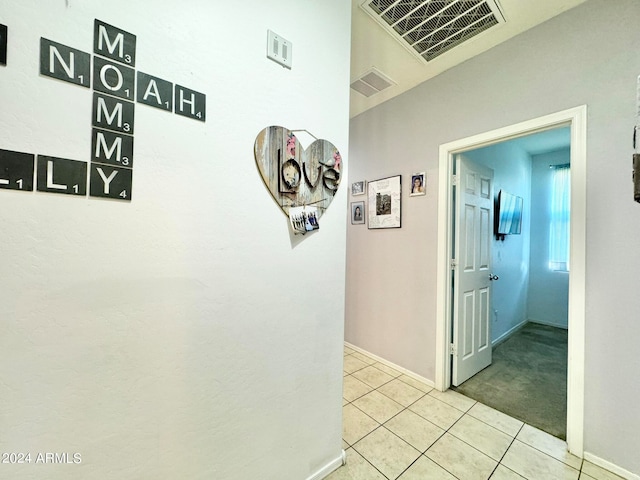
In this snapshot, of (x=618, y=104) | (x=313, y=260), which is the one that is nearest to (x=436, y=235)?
(x=618, y=104)

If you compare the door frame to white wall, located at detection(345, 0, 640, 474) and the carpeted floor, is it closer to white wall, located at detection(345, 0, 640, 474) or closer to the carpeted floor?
white wall, located at detection(345, 0, 640, 474)

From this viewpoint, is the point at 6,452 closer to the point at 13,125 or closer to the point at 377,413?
the point at 13,125

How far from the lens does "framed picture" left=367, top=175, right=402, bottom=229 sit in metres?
2.52

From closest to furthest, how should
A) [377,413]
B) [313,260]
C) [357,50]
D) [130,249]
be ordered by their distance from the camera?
[130,249] < [313,260] < [377,413] < [357,50]

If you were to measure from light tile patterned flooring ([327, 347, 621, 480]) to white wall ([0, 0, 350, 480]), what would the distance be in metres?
0.32

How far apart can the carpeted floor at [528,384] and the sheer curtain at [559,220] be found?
1.29 m

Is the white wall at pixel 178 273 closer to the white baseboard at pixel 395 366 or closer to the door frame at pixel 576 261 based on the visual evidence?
the white baseboard at pixel 395 366

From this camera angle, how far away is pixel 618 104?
1411mm

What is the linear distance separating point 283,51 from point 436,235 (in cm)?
181

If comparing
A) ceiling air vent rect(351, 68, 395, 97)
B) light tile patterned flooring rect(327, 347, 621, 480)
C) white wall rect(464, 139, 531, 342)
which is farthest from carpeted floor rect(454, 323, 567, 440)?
ceiling air vent rect(351, 68, 395, 97)

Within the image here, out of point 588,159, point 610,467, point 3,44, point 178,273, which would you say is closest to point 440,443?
point 610,467

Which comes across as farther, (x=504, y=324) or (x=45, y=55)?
(x=504, y=324)

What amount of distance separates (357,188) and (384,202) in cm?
45

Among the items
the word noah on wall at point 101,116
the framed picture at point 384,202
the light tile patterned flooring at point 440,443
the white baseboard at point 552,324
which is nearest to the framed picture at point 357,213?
the framed picture at point 384,202
